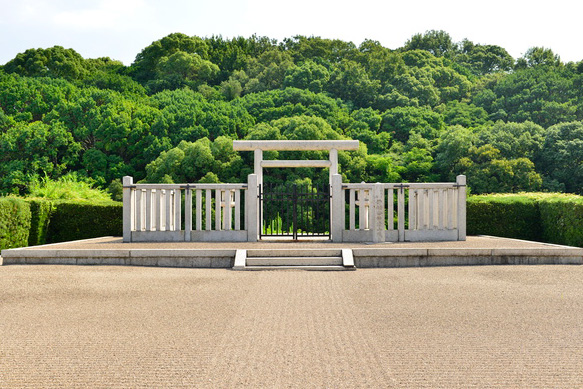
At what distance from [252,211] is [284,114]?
1099 inches

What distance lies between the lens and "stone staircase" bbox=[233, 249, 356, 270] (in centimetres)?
1025

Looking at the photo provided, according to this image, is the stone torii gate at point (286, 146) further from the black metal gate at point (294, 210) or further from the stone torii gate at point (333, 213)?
the stone torii gate at point (333, 213)

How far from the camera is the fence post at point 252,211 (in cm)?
1359

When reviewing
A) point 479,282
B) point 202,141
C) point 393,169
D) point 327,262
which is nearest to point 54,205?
point 327,262

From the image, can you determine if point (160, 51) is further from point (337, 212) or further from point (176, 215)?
point (337, 212)

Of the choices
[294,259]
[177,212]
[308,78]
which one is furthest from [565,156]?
[294,259]

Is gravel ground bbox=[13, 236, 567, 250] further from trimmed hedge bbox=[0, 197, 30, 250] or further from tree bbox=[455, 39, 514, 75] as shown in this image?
tree bbox=[455, 39, 514, 75]

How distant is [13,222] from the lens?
14180mm

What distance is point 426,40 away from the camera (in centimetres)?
5831

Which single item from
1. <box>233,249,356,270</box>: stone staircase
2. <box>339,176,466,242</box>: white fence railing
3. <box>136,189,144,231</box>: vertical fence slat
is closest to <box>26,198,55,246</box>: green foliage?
<box>136,189,144,231</box>: vertical fence slat

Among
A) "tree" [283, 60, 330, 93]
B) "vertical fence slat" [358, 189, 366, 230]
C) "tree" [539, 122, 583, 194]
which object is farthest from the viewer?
"tree" [283, 60, 330, 93]

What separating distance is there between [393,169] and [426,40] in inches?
1112

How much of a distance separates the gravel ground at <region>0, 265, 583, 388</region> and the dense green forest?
73.0 feet

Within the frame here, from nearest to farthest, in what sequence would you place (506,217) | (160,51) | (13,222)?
(13,222)
(506,217)
(160,51)
